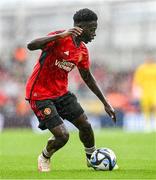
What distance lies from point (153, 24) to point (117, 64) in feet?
8.28

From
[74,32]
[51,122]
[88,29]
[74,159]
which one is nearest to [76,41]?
[88,29]

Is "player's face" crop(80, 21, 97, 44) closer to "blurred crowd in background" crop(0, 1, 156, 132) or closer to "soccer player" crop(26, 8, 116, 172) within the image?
"soccer player" crop(26, 8, 116, 172)

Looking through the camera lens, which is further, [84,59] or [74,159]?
[74,159]

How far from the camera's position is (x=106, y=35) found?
35219 millimetres

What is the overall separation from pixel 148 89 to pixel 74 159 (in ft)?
49.0

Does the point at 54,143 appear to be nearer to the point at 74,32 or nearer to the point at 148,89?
the point at 74,32

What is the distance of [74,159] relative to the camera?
14945 millimetres

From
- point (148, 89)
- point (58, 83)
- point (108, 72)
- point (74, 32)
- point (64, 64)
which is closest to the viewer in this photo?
point (74, 32)

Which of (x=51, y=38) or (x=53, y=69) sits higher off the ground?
(x=51, y=38)

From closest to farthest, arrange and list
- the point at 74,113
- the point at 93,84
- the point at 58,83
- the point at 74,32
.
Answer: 1. the point at 74,32
2. the point at 58,83
3. the point at 74,113
4. the point at 93,84

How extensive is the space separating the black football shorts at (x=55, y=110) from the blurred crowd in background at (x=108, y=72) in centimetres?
1694

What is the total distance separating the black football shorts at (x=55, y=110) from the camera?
454 inches

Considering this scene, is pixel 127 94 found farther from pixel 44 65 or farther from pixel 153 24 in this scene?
pixel 44 65

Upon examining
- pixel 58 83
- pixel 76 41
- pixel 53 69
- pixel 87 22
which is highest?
pixel 87 22
